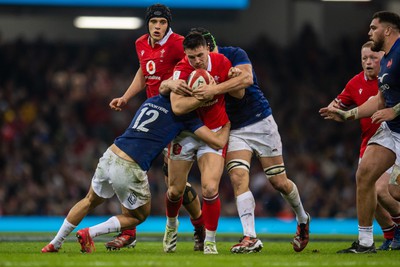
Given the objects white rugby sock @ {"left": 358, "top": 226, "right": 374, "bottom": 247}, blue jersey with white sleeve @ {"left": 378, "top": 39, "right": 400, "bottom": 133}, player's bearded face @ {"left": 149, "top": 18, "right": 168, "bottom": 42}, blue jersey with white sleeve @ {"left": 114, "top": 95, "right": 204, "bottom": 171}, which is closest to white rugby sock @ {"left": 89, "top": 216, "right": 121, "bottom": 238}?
blue jersey with white sleeve @ {"left": 114, "top": 95, "right": 204, "bottom": 171}

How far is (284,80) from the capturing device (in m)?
25.0

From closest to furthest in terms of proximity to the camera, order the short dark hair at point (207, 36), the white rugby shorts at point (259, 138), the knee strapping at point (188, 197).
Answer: the short dark hair at point (207, 36)
the white rugby shorts at point (259, 138)
the knee strapping at point (188, 197)

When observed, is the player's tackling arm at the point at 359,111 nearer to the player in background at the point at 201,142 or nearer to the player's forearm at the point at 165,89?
the player in background at the point at 201,142

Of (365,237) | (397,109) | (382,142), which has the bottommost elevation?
(365,237)

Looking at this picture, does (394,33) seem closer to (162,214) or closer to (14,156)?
(162,214)

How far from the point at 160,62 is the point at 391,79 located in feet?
9.62

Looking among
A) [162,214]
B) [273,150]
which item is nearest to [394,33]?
[273,150]

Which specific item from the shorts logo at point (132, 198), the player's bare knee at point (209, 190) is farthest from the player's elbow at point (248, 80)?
the shorts logo at point (132, 198)

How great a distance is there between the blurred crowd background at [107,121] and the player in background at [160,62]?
10.3m

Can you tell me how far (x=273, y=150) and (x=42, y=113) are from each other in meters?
13.6

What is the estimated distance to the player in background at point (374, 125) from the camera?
10734 mm

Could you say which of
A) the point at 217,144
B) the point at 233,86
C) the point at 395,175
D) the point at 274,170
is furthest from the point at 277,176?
the point at 395,175

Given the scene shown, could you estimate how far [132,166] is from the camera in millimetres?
9562

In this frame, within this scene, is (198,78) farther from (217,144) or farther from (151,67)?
(151,67)
